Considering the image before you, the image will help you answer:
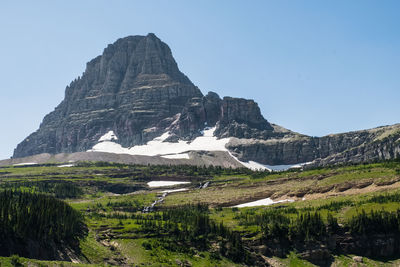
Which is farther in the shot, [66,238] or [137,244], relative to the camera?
[137,244]

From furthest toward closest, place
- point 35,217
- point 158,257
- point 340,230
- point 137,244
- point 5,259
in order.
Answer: point 340,230 < point 137,244 < point 158,257 < point 35,217 < point 5,259

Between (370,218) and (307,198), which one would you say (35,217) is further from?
(307,198)

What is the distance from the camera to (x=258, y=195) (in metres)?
188

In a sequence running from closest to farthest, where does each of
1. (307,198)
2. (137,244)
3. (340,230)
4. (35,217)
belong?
1. (35,217)
2. (137,244)
3. (340,230)
4. (307,198)

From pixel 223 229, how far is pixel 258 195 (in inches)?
3033

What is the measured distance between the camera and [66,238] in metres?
97.6

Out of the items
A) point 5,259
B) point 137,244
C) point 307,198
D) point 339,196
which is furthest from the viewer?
point 307,198

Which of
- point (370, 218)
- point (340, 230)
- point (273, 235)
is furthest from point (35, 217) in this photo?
point (370, 218)

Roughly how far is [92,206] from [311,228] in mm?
91961

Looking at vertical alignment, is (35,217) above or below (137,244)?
above

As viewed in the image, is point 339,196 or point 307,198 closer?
point 339,196

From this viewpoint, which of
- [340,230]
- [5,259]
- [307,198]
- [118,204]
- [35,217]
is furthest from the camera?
[118,204]

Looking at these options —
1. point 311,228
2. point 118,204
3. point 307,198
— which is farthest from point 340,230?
point 118,204

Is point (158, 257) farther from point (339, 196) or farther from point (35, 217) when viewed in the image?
point (339, 196)
